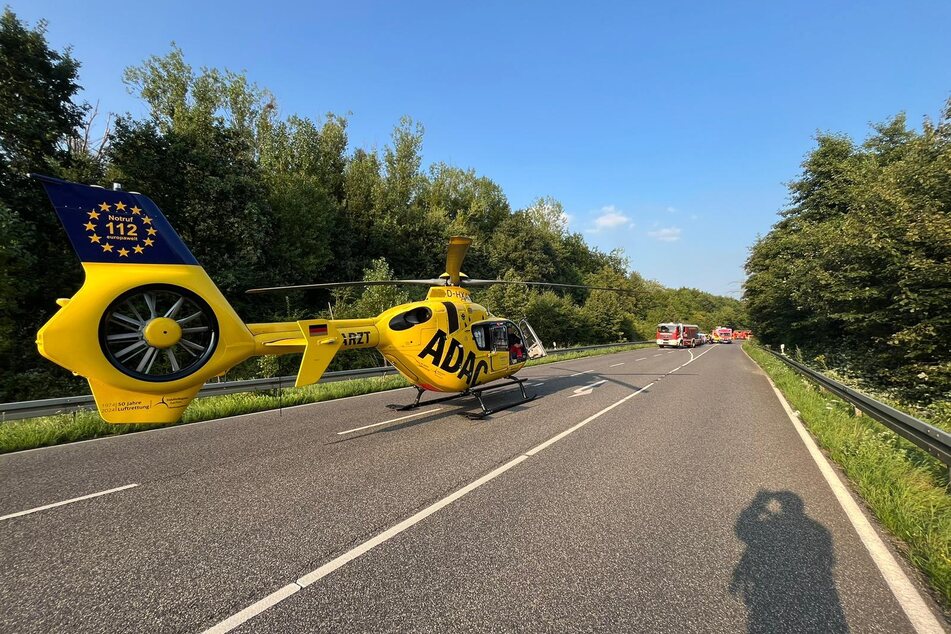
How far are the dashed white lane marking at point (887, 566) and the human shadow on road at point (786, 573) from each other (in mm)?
316

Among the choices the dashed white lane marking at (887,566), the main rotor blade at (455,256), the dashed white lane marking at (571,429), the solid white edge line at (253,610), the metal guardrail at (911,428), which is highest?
the main rotor blade at (455,256)

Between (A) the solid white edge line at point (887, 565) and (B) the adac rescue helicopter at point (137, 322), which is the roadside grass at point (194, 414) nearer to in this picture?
(B) the adac rescue helicopter at point (137, 322)

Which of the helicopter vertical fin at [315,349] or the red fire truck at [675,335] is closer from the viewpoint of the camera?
the helicopter vertical fin at [315,349]

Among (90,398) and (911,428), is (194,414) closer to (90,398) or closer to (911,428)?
(90,398)

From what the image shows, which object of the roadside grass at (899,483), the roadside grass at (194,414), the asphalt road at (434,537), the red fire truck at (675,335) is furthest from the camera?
the red fire truck at (675,335)

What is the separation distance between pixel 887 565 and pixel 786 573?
0.96 meters

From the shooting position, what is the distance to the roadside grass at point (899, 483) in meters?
3.33

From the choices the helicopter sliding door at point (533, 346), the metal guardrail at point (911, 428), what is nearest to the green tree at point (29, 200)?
the helicopter sliding door at point (533, 346)

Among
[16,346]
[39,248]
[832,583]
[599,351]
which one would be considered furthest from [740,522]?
[599,351]

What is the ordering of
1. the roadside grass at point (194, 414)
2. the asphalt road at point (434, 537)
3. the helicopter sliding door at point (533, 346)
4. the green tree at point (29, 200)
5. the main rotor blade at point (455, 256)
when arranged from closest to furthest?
1. the asphalt road at point (434, 537)
2. the roadside grass at point (194, 414)
3. the main rotor blade at point (455, 256)
4. the helicopter sliding door at point (533, 346)
5. the green tree at point (29, 200)

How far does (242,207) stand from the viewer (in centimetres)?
2052

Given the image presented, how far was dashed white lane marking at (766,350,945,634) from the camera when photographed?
268 cm

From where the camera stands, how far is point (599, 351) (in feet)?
103

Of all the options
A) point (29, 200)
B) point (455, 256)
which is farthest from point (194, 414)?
point (29, 200)
